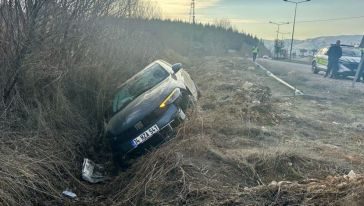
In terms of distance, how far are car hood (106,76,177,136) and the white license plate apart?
26 cm

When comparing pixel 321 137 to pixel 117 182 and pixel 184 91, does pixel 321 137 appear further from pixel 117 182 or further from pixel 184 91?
pixel 117 182

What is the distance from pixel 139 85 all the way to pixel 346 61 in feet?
45.5

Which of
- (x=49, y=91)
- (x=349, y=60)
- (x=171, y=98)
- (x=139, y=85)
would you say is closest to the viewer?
(x=171, y=98)

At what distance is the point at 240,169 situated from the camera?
555 cm

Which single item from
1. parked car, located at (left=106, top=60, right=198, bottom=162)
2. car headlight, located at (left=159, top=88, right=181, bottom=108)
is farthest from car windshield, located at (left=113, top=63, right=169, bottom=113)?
car headlight, located at (left=159, top=88, right=181, bottom=108)

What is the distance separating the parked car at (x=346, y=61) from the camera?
747 inches

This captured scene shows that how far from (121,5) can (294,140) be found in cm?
730

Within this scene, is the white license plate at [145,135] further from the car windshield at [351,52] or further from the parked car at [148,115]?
the car windshield at [351,52]

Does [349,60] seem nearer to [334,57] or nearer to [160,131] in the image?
[334,57]

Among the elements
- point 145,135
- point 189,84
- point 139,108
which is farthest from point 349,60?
point 145,135

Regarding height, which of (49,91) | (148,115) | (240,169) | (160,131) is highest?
(49,91)

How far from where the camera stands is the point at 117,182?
20.5 ft

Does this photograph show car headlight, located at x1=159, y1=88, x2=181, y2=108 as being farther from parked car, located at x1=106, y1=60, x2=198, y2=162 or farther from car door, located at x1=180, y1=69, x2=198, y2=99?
car door, located at x1=180, y1=69, x2=198, y2=99

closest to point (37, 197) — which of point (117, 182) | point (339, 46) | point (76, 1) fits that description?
point (117, 182)
